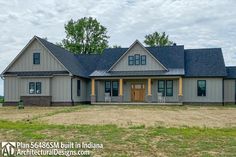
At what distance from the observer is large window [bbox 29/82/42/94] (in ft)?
104

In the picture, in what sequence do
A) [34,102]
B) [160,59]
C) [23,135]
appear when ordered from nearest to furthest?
[23,135], [34,102], [160,59]

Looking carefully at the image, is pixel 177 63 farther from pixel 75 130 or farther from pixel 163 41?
pixel 163 41

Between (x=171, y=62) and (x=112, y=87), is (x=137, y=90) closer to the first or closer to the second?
(x=112, y=87)

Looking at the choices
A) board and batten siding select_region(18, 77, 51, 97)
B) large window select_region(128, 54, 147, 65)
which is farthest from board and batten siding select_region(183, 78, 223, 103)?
board and batten siding select_region(18, 77, 51, 97)

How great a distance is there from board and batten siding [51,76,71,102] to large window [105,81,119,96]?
16.1ft

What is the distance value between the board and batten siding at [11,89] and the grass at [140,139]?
19861 mm

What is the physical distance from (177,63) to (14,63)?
15606 mm

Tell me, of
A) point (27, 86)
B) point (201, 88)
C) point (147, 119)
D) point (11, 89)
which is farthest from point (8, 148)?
point (201, 88)

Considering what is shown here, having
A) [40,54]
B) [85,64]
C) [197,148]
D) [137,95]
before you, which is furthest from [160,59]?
[197,148]

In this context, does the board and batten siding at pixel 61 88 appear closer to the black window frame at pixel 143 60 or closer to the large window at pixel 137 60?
the large window at pixel 137 60

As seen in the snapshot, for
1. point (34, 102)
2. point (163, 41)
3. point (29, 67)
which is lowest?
point (34, 102)

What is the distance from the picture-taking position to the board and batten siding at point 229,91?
3338cm

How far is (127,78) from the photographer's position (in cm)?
3288

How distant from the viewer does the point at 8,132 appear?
39.3ft
